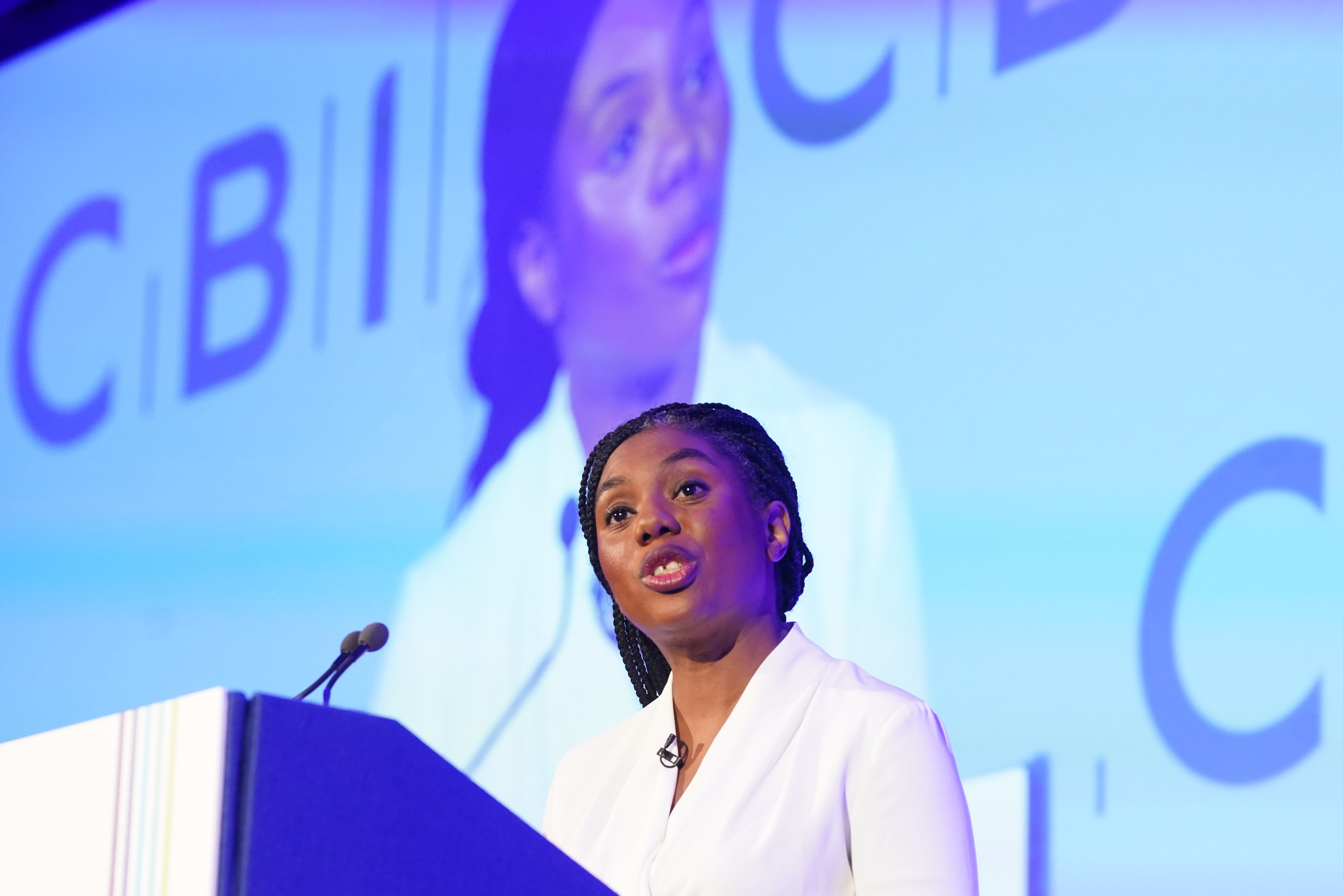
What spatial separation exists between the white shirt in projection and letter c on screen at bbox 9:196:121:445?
4.04 ft

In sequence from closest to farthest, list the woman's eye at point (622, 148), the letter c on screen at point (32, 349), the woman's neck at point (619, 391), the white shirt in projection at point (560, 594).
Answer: the white shirt in projection at point (560, 594) < the woman's neck at point (619, 391) < the woman's eye at point (622, 148) < the letter c on screen at point (32, 349)

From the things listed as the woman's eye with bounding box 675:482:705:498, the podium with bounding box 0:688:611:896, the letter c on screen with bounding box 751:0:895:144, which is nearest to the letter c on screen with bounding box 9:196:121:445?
the letter c on screen with bounding box 751:0:895:144

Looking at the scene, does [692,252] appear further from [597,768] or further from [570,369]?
[597,768]

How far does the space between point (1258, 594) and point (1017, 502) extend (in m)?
0.42

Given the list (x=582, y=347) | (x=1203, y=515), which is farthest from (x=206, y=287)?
(x=1203, y=515)

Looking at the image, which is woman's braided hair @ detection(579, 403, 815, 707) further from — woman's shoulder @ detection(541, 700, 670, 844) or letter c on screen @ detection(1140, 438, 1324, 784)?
letter c on screen @ detection(1140, 438, 1324, 784)

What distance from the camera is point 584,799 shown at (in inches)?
79.3

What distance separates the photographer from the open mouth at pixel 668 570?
1909 millimetres

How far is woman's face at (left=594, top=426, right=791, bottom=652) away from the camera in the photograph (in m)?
1.92

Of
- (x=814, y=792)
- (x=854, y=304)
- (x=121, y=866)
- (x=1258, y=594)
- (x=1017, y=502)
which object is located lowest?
(x=121, y=866)

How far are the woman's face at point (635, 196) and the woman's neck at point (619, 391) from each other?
0.05ft

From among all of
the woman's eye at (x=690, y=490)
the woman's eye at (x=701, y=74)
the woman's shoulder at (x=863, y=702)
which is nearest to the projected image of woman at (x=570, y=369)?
the woman's eye at (x=701, y=74)

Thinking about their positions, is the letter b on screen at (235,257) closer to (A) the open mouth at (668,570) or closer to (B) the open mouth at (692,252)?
(B) the open mouth at (692,252)

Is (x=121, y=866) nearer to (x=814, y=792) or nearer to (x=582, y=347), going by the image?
(x=814, y=792)
